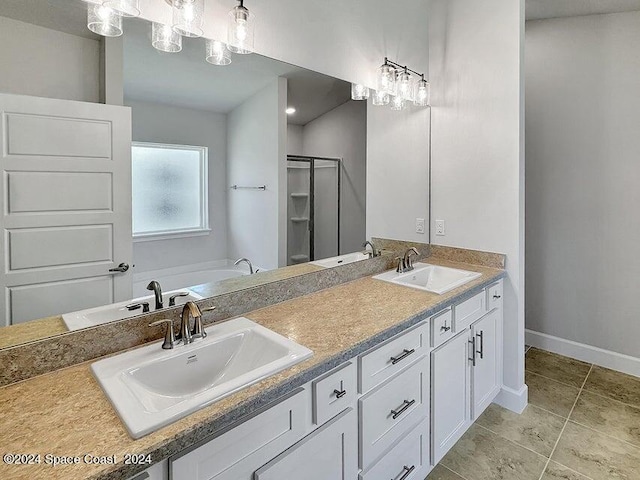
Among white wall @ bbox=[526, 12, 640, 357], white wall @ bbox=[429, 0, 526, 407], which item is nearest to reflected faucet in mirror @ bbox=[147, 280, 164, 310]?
white wall @ bbox=[429, 0, 526, 407]

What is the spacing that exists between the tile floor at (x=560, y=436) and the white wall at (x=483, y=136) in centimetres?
23

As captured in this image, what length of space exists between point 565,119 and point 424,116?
1237 mm

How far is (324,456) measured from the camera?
1.08 metres

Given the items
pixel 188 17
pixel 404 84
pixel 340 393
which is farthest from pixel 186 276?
pixel 404 84

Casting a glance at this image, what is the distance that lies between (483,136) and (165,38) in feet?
6.39

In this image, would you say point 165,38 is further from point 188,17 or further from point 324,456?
point 324,456

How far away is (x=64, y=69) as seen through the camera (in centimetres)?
105

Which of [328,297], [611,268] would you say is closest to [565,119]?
[611,268]

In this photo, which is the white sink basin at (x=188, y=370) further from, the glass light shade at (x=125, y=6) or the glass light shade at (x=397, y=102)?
the glass light shade at (x=397, y=102)

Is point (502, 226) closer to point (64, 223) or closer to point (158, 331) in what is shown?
point (158, 331)

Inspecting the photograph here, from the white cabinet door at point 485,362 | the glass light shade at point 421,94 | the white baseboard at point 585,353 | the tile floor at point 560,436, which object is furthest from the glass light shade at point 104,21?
the white baseboard at point 585,353

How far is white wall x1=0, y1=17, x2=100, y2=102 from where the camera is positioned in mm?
979

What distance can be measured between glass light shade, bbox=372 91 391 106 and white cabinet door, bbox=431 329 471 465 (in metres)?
1.51

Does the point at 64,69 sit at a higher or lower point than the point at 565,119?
lower
